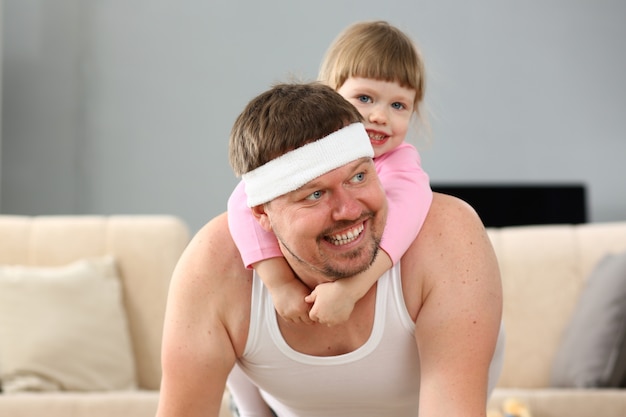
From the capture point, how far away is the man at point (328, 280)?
5.50ft

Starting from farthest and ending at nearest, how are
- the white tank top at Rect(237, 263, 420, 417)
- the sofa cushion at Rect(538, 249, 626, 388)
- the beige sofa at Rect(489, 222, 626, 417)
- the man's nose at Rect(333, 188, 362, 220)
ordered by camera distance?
the beige sofa at Rect(489, 222, 626, 417) < the sofa cushion at Rect(538, 249, 626, 388) < the white tank top at Rect(237, 263, 420, 417) < the man's nose at Rect(333, 188, 362, 220)

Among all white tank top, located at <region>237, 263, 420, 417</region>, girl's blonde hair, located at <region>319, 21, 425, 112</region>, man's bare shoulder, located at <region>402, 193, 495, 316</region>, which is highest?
girl's blonde hair, located at <region>319, 21, 425, 112</region>

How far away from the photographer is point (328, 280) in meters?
1.76

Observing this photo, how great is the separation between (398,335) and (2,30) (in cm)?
447

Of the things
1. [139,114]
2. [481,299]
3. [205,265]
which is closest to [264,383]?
[205,265]

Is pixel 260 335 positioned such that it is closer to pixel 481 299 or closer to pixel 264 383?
pixel 264 383

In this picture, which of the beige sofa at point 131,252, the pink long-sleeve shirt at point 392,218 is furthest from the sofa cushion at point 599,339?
the pink long-sleeve shirt at point 392,218

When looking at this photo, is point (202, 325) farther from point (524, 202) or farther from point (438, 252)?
point (524, 202)

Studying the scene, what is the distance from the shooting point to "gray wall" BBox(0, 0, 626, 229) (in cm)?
577

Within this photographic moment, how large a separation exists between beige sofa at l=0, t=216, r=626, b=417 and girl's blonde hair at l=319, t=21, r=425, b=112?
184cm

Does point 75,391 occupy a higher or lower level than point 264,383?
lower

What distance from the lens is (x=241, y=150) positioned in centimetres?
173

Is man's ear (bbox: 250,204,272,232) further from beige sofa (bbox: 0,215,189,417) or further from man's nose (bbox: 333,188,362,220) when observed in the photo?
beige sofa (bbox: 0,215,189,417)

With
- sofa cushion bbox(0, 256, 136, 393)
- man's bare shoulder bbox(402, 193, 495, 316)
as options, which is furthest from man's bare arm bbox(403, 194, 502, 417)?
sofa cushion bbox(0, 256, 136, 393)
